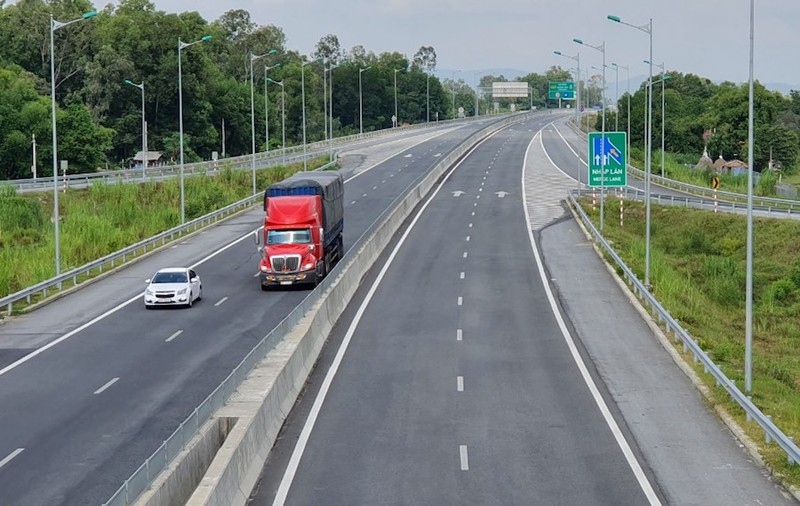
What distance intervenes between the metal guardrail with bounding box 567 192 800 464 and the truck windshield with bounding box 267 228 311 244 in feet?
41.0

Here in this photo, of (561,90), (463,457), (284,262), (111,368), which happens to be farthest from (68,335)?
(561,90)

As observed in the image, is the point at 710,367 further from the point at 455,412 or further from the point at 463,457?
the point at 463,457

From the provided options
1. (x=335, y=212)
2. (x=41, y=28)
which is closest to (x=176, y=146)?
(x=41, y=28)

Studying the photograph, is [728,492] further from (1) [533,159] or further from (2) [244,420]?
(1) [533,159]

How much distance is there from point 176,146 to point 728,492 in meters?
109

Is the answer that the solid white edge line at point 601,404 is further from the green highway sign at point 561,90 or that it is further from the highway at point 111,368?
the green highway sign at point 561,90

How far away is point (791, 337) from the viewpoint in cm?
4562

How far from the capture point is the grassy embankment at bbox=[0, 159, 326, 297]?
51.0 m

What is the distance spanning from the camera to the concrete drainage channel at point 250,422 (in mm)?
17359

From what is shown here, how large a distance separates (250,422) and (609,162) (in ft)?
136

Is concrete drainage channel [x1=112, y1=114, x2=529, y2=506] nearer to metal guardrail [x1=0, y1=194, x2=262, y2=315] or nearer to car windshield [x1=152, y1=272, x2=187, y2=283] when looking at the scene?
car windshield [x1=152, y1=272, x2=187, y2=283]

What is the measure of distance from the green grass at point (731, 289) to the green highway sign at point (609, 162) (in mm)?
2950

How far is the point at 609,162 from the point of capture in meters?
59.3

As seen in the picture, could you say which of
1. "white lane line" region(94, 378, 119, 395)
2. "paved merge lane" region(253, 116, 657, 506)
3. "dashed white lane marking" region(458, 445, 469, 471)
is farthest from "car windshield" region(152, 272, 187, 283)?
"dashed white lane marking" region(458, 445, 469, 471)
